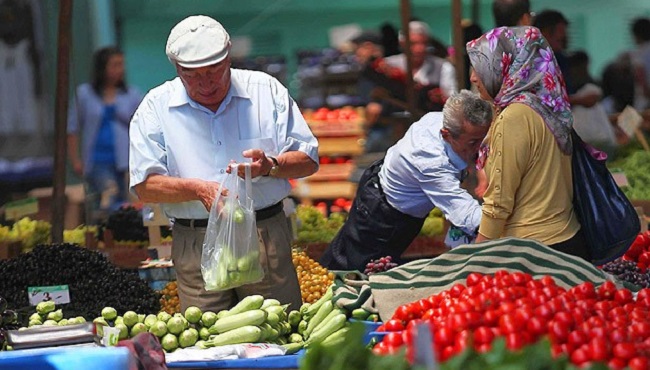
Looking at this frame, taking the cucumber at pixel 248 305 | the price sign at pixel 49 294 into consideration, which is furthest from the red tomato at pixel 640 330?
the price sign at pixel 49 294

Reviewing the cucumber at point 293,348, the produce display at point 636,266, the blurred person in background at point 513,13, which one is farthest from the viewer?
the blurred person in background at point 513,13

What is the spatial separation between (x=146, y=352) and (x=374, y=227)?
2.52 meters

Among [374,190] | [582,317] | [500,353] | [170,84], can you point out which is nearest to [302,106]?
[374,190]

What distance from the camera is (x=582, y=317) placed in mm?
3982

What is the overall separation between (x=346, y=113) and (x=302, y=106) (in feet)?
1.69

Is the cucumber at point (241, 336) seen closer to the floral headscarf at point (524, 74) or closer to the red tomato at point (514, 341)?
the floral headscarf at point (524, 74)

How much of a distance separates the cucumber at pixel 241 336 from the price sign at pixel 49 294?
58.2 inches

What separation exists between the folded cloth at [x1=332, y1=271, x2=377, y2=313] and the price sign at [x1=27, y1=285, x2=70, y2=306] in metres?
1.55

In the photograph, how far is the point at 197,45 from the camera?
5348mm

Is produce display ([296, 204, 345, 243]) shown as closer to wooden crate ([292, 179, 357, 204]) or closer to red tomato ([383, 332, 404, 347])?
wooden crate ([292, 179, 357, 204])

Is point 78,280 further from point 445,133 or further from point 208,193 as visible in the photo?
point 445,133

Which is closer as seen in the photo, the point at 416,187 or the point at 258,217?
the point at 258,217

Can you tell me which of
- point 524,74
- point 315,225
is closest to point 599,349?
point 524,74

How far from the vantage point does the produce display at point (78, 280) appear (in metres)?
6.30
